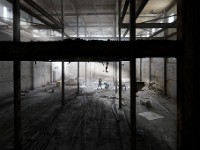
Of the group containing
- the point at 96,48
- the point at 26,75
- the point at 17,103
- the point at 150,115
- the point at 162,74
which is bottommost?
the point at 150,115

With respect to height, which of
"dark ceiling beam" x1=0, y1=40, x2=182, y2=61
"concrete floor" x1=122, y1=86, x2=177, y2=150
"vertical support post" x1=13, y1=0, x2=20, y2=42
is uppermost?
"vertical support post" x1=13, y1=0, x2=20, y2=42

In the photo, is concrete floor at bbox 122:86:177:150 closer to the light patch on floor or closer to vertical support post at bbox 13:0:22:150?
the light patch on floor

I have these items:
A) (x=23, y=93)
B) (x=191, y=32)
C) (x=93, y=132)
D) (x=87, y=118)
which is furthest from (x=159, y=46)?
(x=23, y=93)

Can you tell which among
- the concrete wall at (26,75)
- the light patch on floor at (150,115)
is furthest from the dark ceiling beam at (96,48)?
the concrete wall at (26,75)

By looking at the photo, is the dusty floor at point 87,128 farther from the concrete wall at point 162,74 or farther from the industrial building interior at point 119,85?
the concrete wall at point 162,74

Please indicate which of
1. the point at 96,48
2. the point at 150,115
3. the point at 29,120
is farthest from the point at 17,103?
the point at 150,115

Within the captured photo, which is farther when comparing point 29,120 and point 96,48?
point 29,120

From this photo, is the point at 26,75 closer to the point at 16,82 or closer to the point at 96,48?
the point at 16,82

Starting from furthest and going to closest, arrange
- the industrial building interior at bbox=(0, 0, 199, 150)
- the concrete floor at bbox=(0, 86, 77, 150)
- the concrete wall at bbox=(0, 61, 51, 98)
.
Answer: the concrete wall at bbox=(0, 61, 51, 98)
the concrete floor at bbox=(0, 86, 77, 150)
the industrial building interior at bbox=(0, 0, 199, 150)

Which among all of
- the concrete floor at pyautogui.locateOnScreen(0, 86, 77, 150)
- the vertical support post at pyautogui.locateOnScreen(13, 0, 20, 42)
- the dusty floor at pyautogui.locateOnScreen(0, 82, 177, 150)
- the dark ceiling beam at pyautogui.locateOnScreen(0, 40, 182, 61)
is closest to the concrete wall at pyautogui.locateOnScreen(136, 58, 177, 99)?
the dusty floor at pyautogui.locateOnScreen(0, 82, 177, 150)

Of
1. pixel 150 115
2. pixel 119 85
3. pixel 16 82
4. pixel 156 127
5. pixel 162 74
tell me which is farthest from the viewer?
pixel 162 74

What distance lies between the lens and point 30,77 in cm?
1622

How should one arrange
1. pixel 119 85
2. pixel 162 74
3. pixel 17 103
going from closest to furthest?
1. pixel 17 103
2. pixel 119 85
3. pixel 162 74

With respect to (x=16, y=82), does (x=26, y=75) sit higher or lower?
higher
